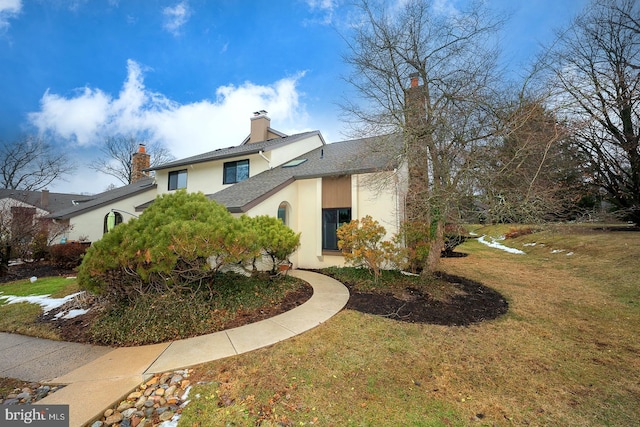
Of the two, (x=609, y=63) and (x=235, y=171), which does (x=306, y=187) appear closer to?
(x=235, y=171)

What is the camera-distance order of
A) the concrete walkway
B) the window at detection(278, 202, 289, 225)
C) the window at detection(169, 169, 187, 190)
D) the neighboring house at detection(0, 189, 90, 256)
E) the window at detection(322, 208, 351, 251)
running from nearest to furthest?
the concrete walkway, the window at detection(322, 208, 351, 251), the neighboring house at detection(0, 189, 90, 256), the window at detection(278, 202, 289, 225), the window at detection(169, 169, 187, 190)

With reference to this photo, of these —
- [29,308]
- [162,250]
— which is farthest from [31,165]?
[162,250]

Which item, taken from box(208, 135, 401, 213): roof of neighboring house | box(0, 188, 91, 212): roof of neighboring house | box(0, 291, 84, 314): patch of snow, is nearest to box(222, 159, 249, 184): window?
box(208, 135, 401, 213): roof of neighboring house

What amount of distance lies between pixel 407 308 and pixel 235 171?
36.4ft

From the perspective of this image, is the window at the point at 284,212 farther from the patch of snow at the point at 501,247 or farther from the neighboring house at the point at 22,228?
the patch of snow at the point at 501,247

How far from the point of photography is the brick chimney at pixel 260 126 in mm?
16641

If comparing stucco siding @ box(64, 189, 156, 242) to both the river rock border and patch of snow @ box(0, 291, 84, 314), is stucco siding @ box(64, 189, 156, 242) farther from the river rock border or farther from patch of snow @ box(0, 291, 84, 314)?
the river rock border

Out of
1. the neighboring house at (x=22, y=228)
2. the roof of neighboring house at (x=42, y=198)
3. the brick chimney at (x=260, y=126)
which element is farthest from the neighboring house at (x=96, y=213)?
the roof of neighboring house at (x=42, y=198)

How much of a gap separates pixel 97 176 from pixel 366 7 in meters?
37.8

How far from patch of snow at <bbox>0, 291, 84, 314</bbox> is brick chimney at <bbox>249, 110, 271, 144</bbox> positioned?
12.3m

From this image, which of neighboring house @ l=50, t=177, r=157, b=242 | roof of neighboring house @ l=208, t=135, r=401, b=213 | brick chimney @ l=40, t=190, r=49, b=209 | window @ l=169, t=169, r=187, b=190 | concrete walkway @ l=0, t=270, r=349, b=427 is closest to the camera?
concrete walkway @ l=0, t=270, r=349, b=427

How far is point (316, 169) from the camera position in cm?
1112

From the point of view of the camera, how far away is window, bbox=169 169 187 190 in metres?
15.6

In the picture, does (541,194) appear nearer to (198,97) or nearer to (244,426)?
(244,426)
